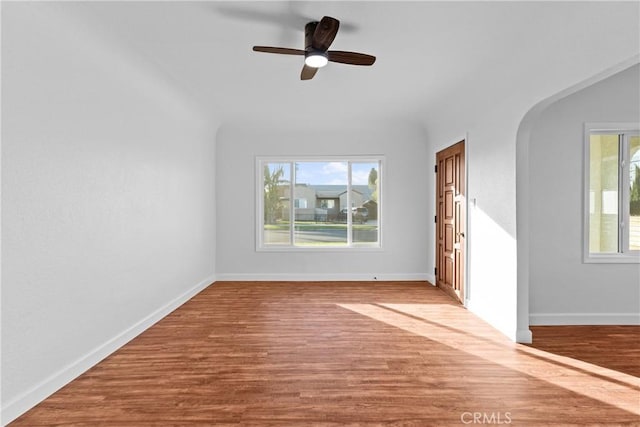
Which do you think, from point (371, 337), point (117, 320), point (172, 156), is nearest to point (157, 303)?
point (117, 320)

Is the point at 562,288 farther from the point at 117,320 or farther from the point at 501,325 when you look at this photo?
the point at 117,320

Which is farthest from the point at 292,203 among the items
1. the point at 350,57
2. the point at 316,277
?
the point at 350,57

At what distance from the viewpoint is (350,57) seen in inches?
112

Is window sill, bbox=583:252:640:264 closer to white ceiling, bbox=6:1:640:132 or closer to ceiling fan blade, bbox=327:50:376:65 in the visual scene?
white ceiling, bbox=6:1:640:132

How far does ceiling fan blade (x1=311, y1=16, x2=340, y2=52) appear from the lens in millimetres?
2337

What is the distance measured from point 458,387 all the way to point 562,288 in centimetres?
203

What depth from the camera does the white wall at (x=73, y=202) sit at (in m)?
2.08

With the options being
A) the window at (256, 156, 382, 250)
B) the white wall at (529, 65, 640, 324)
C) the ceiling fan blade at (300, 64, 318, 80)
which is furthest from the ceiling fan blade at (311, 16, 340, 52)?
the window at (256, 156, 382, 250)

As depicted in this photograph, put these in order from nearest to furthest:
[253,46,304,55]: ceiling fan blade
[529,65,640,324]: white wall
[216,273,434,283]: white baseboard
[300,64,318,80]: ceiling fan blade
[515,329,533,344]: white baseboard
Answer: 1. [253,46,304,55]: ceiling fan blade
2. [300,64,318,80]: ceiling fan blade
3. [515,329,533,344]: white baseboard
4. [529,65,640,324]: white wall
5. [216,273,434,283]: white baseboard

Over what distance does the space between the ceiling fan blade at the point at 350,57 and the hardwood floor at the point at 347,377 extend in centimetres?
246

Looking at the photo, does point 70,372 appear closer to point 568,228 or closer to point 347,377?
point 347,377

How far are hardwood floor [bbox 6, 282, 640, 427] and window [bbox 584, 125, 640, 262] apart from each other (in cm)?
89

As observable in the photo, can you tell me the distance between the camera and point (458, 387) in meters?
2.40

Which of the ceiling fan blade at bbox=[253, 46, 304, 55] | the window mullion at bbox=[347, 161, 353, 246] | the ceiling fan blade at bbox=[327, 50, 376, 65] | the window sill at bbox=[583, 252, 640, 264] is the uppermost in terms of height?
the ceiling fan blade at bbox=[327, 50, 376, 65]
